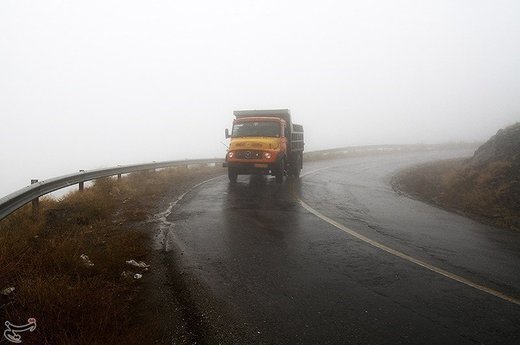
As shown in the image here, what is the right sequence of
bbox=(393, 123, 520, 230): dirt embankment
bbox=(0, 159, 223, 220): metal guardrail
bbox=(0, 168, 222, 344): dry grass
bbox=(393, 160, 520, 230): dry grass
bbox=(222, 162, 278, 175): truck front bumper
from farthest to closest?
bbox=(222, 162, 278, 175): truck front bumper
bbox=(393, 123, 520, 230): dirt embankment
bbox=(393, 160, 520, 230): dry grass
bbox=(0, 159, 223, 220): metal guardrail
bbox=(0, 168, 222, 344): dry grass

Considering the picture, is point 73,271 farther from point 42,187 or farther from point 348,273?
point 42,187

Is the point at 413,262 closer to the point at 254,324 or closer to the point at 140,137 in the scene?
the point at 254,324

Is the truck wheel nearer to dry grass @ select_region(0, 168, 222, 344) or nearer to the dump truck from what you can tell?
the dump truck

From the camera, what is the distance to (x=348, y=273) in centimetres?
488

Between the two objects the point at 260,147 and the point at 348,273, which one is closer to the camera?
the point at 348,273

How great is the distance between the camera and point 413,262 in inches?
210

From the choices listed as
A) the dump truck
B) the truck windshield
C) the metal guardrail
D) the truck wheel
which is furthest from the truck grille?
the metal guardrail

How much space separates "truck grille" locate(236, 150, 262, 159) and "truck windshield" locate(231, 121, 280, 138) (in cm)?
100

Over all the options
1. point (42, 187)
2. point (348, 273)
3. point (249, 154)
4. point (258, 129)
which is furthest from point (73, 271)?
point (258, 129)

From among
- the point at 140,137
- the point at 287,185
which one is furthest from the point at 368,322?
the point at 140,137

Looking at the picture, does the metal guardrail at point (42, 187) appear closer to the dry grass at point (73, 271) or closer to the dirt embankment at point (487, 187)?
the dry grass at point (73, 271)

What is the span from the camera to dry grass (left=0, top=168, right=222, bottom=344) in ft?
10.5

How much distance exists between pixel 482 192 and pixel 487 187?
0.40 m

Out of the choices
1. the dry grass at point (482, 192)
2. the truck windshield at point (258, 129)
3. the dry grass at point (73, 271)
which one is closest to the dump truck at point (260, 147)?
the truck windshield at point (258, 129)
